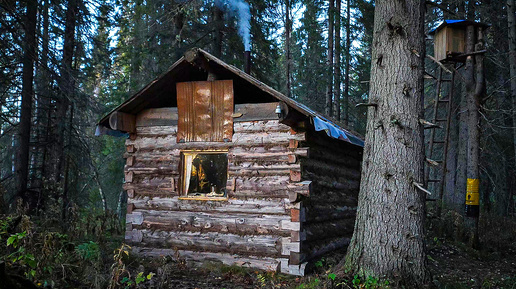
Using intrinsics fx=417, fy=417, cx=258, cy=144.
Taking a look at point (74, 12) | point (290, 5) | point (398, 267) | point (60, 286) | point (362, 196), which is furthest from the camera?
point (290, 5)

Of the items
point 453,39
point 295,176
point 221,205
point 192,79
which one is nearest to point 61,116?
point 192,79

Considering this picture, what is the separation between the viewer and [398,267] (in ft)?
21.6

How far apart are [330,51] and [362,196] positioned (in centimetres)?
1208

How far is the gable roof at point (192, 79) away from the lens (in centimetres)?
883

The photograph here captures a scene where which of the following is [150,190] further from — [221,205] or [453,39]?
[453,39]

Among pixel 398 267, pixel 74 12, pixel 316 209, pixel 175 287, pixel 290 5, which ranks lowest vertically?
pixel 175 287

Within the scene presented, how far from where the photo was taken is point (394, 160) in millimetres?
6844

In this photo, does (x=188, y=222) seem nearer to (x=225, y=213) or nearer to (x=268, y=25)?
(x=225, y=213)

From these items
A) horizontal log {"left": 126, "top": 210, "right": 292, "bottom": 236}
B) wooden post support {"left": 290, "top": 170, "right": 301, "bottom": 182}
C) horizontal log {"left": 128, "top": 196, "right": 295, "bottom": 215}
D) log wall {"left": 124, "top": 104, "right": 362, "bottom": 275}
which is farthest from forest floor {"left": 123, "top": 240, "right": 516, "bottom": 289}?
wooden post support {"left": 290, "top": 170, "right": 301, "bottom": 182}

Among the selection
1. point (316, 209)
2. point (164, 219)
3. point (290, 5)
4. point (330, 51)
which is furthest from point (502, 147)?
point (164, 219)

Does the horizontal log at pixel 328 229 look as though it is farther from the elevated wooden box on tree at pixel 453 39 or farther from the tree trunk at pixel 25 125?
the tree trunk at pixel 25 125

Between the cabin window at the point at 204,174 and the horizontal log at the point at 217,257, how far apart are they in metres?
1.26

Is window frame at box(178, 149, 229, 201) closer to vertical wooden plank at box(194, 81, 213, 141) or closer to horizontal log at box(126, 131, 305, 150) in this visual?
horizontal log at box(126, 131, 305, 150)

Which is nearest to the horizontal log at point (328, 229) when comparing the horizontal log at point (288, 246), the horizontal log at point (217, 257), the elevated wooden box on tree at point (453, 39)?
the horizontal log at point (288, 246)
